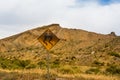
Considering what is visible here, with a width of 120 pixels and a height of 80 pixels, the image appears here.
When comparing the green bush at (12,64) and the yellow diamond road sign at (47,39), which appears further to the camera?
the green bush at (12,64)

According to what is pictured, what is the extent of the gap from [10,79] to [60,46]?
82.9 metres

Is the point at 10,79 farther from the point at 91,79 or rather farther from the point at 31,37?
the point at 31,37

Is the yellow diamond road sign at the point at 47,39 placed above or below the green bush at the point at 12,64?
above

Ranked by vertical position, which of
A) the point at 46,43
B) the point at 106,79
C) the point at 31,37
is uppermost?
the point at 31,37

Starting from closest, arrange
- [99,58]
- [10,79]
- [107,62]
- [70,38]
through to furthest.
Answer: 1. [10,79]
2. [107,62]
3. [99,58]
4. [70,38]

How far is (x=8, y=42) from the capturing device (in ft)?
412

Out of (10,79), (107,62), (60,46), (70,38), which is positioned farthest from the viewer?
(70,38)

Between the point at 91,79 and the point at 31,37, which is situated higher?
the point at 31,37

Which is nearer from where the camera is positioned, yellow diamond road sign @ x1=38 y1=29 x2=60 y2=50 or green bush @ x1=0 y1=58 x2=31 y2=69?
yellow diamond road sign @ x1=38 y1=29 x2=60 y2=50

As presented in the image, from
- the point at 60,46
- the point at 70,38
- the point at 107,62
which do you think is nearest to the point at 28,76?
the point at 107,62

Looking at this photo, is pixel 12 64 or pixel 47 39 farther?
pixel 12 64

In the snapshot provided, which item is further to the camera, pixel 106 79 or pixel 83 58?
pixel 83 58

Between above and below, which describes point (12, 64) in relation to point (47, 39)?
below

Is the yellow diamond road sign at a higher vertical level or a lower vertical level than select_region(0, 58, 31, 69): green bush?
higher
